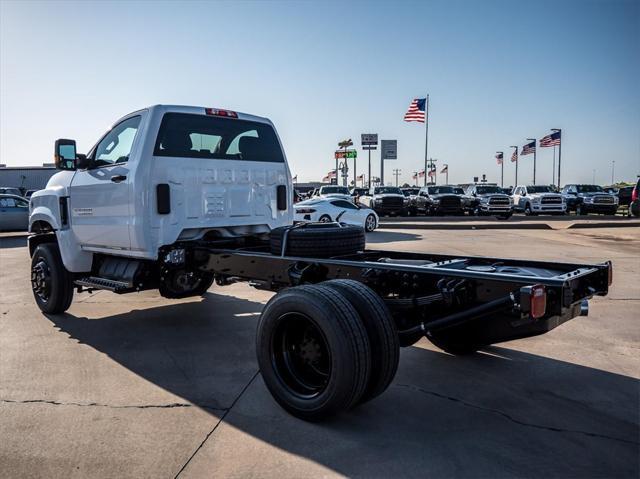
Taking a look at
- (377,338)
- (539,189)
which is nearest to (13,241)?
(377,338)

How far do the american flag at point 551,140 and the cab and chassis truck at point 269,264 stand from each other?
46.4 metres

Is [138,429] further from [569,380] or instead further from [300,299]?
[569,380]

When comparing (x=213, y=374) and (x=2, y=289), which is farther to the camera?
(x=2, y=289)

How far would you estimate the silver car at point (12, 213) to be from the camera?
18.8 metres

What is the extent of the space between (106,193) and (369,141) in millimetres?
72244

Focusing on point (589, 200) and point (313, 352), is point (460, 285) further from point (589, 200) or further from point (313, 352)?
point (589, 200)

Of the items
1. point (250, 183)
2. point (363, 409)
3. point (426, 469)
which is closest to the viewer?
point (426, 469)

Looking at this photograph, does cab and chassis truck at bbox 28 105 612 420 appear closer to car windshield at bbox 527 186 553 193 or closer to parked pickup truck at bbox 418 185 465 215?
parked pickup truck at bbox 418 185 465 215

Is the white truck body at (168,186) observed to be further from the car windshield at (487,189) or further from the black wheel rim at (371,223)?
the car windshield at (487,189)

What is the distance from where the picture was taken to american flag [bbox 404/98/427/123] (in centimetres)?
4381

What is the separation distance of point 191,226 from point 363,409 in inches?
107

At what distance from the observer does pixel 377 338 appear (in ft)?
10.5

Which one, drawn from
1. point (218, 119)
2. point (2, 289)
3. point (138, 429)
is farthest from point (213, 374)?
point (2, 289)

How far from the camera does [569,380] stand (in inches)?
163
